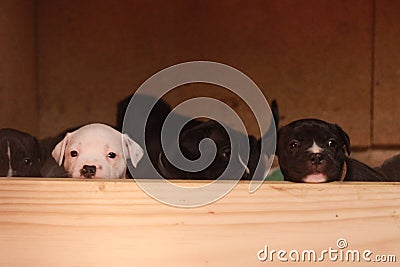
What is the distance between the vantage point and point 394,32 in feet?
6.75

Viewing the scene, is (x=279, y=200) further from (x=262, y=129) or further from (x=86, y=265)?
(x=262, y=129)

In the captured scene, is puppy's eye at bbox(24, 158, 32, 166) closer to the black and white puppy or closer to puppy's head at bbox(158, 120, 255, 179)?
puppy's head at bbox(158, 120, 255, 179)

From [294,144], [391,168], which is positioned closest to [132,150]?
[294,144]

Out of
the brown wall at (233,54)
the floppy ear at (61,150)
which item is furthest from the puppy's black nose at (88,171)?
the brown wall at (233,54)

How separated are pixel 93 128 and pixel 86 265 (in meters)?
0.51

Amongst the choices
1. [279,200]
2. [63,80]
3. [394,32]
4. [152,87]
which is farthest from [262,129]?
[279,200]

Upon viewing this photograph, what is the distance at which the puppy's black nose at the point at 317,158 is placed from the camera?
4.54 ft

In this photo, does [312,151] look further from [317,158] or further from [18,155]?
[18,155]

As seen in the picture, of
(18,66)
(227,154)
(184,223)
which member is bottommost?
(184,223)

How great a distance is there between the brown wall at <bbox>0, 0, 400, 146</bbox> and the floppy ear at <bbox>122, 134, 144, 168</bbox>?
523 millimetres

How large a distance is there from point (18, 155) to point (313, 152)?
0.68 m

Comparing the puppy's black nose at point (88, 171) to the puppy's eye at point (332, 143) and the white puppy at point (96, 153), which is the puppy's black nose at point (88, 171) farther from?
the puppy's eye at point (332, 143)

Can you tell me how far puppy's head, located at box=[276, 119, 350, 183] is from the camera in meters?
1.38

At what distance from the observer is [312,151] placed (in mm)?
1439
